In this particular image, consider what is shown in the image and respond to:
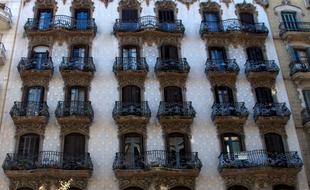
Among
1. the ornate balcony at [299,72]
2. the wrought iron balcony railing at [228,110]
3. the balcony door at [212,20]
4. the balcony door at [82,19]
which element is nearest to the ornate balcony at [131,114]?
the wrought iron balcony railing at [228,110]

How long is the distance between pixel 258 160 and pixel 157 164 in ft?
18.8

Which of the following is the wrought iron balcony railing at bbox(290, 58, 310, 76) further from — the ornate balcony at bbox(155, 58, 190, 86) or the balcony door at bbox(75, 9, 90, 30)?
the balcony door at bbox(75, 9, 90, 30)

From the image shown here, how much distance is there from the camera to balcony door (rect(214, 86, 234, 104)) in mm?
27302

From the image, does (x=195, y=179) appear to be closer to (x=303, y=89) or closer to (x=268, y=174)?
(x=268, y=174)

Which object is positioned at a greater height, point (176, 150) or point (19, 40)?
point (19, 40)

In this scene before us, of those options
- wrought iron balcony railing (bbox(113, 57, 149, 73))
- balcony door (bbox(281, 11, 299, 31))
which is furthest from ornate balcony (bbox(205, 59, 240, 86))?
balcony door (bbox(281, 11, 299, 31))

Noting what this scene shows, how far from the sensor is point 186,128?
84.9 ft

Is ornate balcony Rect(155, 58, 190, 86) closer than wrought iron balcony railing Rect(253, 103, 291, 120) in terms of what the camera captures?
No

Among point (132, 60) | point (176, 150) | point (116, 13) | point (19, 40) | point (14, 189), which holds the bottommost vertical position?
point (14, 189)

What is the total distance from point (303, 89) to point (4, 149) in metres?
18.4

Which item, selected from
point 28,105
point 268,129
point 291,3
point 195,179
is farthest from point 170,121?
point 291,3

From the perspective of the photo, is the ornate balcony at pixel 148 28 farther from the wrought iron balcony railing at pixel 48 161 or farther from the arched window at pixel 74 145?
the wrought iron balcony railing at pixel 48 161

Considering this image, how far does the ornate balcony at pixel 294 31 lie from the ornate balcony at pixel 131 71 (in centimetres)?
990

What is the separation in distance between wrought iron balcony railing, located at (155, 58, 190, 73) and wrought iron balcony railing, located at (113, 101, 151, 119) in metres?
2.69
